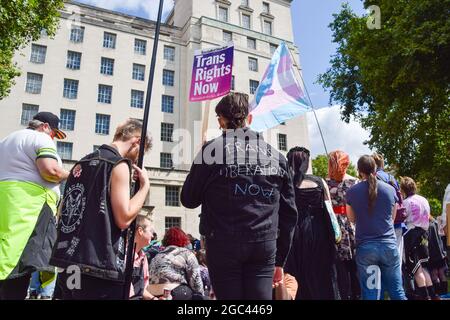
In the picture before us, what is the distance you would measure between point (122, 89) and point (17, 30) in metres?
21.0

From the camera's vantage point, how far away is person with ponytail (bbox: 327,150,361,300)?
14.5 feet

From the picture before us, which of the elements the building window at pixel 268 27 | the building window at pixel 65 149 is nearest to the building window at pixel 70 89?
the building window at pixel 65 149

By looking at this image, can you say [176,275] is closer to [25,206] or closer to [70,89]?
[25,206]

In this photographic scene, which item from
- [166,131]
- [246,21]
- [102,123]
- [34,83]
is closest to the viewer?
[34,83]

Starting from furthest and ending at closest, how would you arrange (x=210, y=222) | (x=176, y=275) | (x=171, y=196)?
(x=171, y=196)
(x=176, y=275)
(x=210, y=222)

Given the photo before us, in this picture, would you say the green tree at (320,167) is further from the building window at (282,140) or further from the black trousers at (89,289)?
the black trousers at (89,289)

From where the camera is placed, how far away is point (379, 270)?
4066mm

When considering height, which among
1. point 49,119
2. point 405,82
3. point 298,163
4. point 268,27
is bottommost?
point 298,163

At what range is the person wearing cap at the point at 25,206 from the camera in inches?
111

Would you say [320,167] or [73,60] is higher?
[73,60]

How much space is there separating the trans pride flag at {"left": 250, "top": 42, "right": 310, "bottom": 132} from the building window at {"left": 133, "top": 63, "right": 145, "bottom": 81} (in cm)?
2960

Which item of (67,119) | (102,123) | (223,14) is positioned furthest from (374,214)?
(223,14)

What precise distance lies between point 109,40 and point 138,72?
3.96 m

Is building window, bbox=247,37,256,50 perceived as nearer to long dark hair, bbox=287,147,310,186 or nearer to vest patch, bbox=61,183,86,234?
long dark hair, bbox=287,147,310,186
